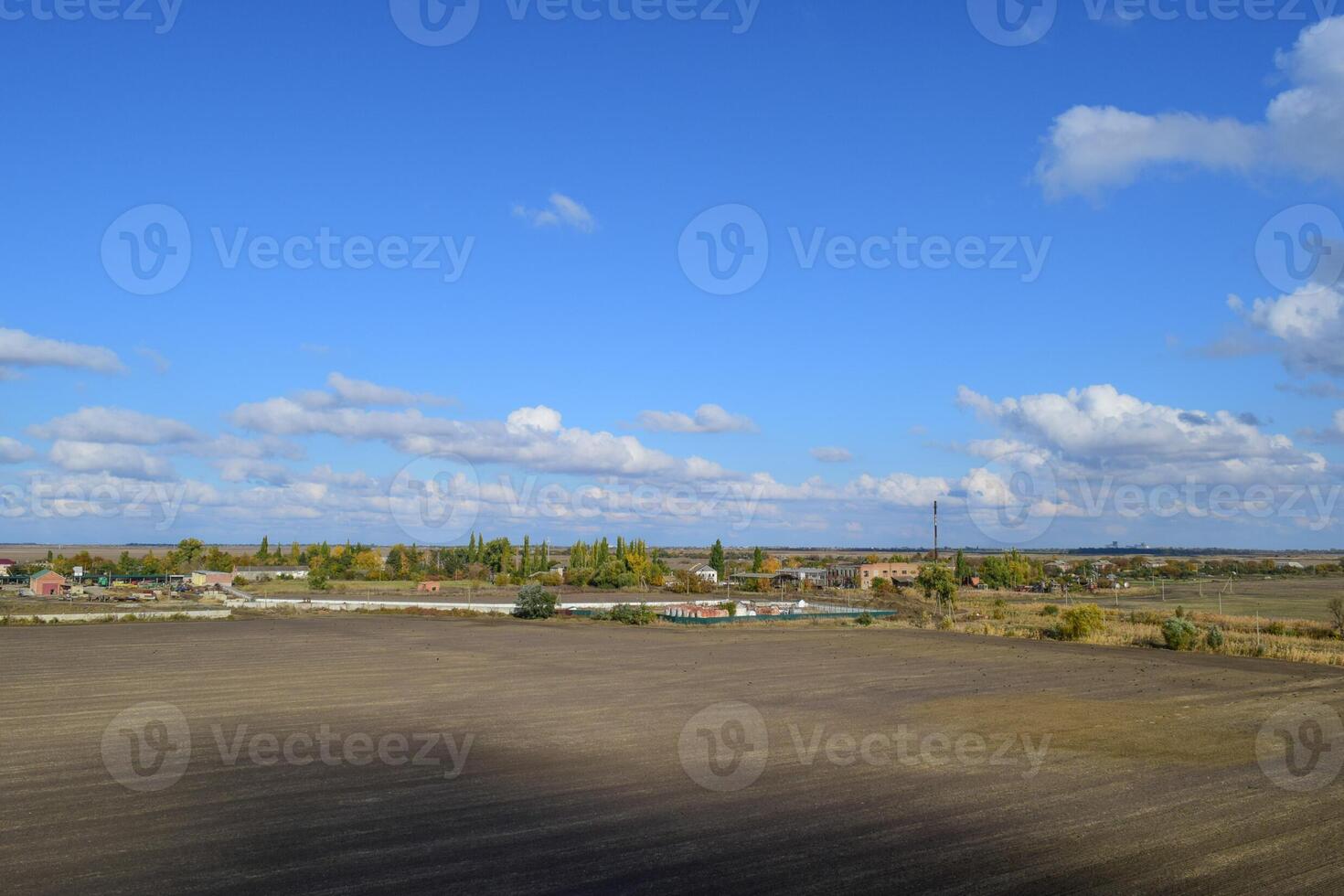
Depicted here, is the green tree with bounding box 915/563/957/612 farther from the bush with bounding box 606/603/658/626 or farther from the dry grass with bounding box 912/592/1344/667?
the bush with bounding box 606/603/658/626

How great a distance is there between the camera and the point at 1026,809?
1030cm

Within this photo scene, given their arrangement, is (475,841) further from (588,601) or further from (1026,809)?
(588,601)

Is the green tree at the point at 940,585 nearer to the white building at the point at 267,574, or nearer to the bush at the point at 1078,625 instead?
the bush at the point at 1078,625

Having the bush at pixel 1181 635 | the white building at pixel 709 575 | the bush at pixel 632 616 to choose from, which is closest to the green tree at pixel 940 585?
the bush at pixel 632 616

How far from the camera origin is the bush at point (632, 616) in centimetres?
4475

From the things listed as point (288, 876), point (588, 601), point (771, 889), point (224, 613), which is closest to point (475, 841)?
point (288, 876)

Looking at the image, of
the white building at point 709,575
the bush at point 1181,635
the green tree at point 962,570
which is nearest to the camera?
the bush at point 1181,635

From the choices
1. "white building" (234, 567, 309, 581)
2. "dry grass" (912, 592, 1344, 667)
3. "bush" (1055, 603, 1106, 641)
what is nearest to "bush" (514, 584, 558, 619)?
"dry grass" (912, 592, 1344, 667)

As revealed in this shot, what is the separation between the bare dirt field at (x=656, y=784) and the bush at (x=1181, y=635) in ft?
20.4

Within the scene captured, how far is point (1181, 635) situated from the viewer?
30.1 metres

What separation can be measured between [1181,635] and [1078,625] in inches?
176

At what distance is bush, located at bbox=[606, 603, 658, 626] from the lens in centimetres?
4475

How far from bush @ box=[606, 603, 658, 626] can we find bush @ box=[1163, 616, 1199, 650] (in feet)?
73.6

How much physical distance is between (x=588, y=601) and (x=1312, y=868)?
6106cm
